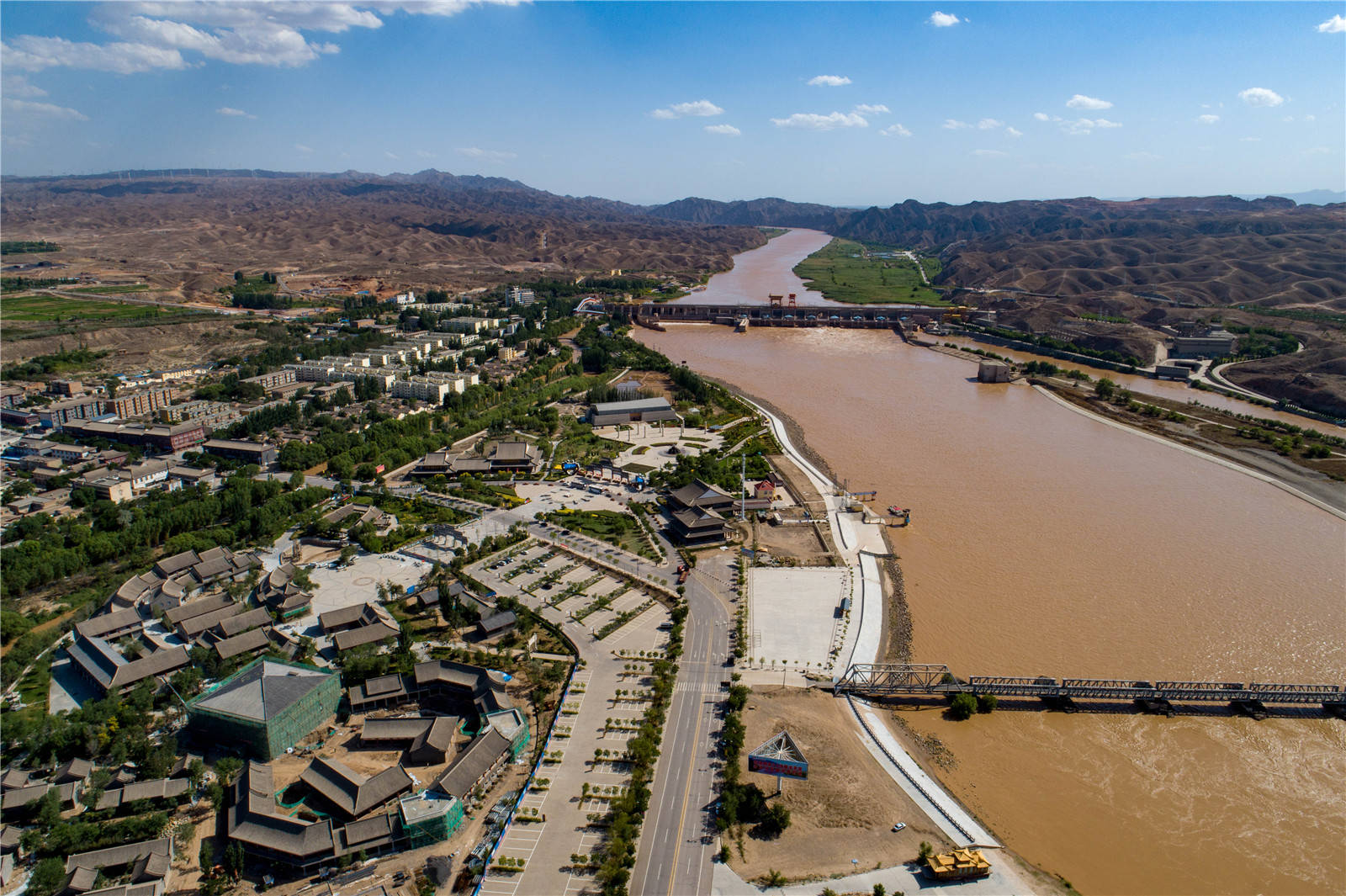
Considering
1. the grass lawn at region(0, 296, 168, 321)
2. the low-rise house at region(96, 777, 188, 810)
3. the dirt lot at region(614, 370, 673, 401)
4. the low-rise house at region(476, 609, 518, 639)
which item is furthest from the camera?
the grass lawn at region(0, 296, 168, 321)

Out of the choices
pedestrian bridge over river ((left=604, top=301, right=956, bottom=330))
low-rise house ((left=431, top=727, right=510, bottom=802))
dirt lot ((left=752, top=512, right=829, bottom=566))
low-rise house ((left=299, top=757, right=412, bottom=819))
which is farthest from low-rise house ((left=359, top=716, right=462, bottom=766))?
pedestrian bridge over river ((left=604, top=301, right=956, bottom=330))

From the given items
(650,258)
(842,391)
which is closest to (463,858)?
(842,391)

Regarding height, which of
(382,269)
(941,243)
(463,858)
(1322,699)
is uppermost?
(941,243)

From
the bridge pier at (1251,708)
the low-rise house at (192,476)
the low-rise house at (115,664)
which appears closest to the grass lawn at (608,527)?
the low-rise house at (115,664)

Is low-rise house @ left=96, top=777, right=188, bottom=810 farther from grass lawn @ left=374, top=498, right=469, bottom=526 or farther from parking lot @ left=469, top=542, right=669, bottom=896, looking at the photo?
grass lawn @ left=374, top=498, right=469, bottom=526

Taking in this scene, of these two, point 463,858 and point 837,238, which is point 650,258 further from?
point 463,858

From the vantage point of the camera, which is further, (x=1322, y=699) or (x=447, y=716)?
(x=1322, y=699)
